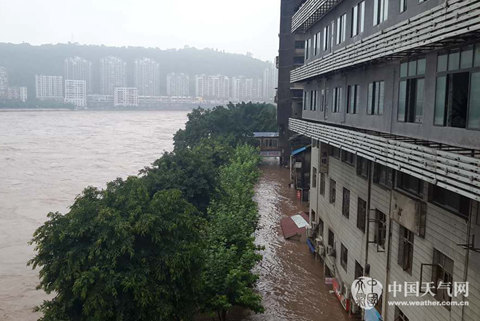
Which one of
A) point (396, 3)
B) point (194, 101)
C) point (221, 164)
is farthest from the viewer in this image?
point (194, 101)

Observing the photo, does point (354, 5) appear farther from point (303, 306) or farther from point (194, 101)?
point (194, 101)

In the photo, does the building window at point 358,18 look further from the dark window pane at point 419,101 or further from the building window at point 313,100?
the building window at point 313,100

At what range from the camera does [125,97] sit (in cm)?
18212

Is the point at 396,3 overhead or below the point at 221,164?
overhead

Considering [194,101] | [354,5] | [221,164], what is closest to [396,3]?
[354,5]

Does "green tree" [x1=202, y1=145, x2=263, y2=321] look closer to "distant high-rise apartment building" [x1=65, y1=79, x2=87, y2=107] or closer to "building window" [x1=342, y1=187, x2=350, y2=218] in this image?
"building window" [x1=342, y1=187, x2=350, y2=218]

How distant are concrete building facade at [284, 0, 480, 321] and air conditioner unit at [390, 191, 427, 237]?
0.02 metres

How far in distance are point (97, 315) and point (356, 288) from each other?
25.1 feet

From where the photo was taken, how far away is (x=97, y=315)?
1062cm

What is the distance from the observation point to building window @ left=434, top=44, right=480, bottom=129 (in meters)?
7.95

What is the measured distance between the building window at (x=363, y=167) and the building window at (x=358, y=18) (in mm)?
3828

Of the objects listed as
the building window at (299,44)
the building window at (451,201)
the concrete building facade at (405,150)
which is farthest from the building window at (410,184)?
the building window at (299,44)

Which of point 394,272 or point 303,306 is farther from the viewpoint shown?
point 303,306

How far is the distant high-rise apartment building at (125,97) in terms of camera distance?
181 meters
